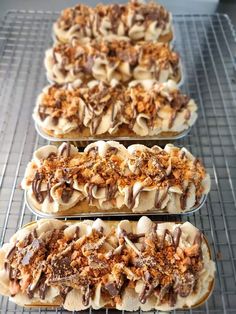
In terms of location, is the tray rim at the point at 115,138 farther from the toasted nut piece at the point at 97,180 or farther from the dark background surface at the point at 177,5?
the dark background surface at the point at 177,5

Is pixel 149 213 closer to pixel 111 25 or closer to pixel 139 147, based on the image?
pixel 139 147

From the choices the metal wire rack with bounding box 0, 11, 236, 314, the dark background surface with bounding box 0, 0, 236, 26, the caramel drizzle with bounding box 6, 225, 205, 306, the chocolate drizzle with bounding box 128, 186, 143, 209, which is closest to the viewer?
the caramel drizzle with bounding box 6, 225, 205, 306

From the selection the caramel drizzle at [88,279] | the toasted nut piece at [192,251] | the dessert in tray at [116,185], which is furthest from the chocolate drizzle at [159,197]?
the toasted nut piece at [192,251]

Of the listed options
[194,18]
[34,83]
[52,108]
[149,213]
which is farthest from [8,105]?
[194,18]

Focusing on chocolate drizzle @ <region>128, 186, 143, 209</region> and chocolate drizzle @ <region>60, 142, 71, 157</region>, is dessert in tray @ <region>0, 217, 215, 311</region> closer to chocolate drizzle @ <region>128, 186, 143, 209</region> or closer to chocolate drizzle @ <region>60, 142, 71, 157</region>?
chocolate drizzle @ <region>128, 186, 143, 209</region>

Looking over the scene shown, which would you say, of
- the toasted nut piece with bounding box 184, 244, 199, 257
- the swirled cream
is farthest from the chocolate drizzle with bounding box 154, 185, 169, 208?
the swirled cream
